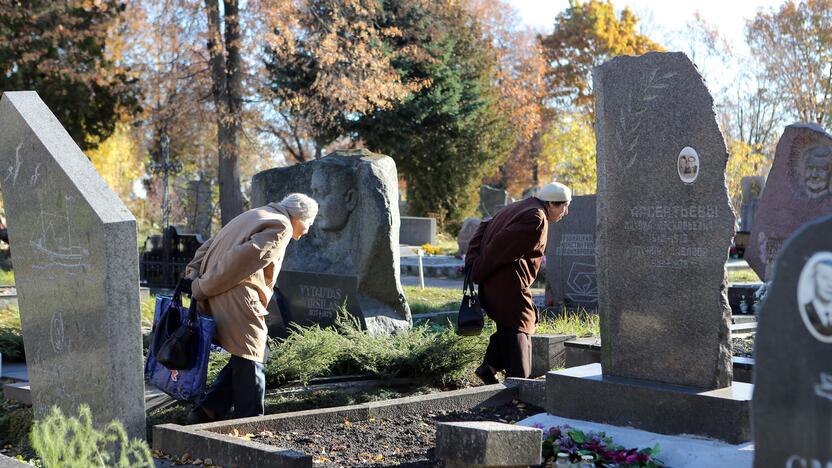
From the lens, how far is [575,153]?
1489 inches

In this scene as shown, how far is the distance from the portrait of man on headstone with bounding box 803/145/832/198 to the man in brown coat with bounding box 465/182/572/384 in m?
4.97

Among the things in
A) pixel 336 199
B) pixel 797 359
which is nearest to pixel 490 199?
pixel 336 199

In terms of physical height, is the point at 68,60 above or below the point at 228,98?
above

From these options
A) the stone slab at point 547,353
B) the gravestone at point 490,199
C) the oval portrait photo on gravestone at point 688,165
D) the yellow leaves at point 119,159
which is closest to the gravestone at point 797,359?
the oval portrait photo on gravestone at point 688,165

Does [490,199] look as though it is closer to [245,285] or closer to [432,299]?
[432,299]

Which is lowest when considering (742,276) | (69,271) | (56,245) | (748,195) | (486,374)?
(486,374)

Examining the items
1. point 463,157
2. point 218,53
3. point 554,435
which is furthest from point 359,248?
point 463,157

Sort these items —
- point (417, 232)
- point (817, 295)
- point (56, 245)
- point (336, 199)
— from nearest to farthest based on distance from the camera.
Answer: point (817, 295) → point (56, 245) → point (336, 199) → point (417, 232)

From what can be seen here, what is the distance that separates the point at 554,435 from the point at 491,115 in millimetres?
33055

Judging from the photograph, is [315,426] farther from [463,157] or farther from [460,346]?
[463,157]

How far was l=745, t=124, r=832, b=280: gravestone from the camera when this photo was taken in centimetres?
1110

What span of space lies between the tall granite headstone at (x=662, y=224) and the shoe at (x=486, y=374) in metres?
1.51

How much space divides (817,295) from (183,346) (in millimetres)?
4684

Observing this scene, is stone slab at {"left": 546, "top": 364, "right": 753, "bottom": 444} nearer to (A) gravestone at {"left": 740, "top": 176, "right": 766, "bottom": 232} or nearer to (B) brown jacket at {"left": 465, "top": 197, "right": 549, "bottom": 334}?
(B) brown jacket at {"left": 465, "top": 197, "right": 549, "bottom": 334}
